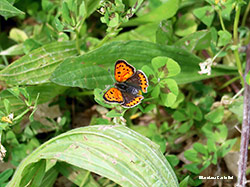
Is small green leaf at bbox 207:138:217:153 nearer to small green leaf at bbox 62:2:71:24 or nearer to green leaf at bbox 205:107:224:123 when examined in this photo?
green leaf at bbox 205:107:224:123

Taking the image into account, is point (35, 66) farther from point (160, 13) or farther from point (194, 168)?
point (194, 168)

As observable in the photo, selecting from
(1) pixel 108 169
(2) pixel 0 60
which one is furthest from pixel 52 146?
(2) pixel 0 60

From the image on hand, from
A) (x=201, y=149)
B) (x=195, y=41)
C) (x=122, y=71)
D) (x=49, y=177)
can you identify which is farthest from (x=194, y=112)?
(x=49, y=177)

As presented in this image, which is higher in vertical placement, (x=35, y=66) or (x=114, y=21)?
(x=114, y=21)

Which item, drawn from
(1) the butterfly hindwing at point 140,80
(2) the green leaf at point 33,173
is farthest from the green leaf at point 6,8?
(2) the green leaf at point 33,173

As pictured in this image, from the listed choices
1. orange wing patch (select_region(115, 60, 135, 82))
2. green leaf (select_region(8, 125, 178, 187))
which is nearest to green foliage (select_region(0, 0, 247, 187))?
green leaf (select_region(8, 125, 178, 187))
